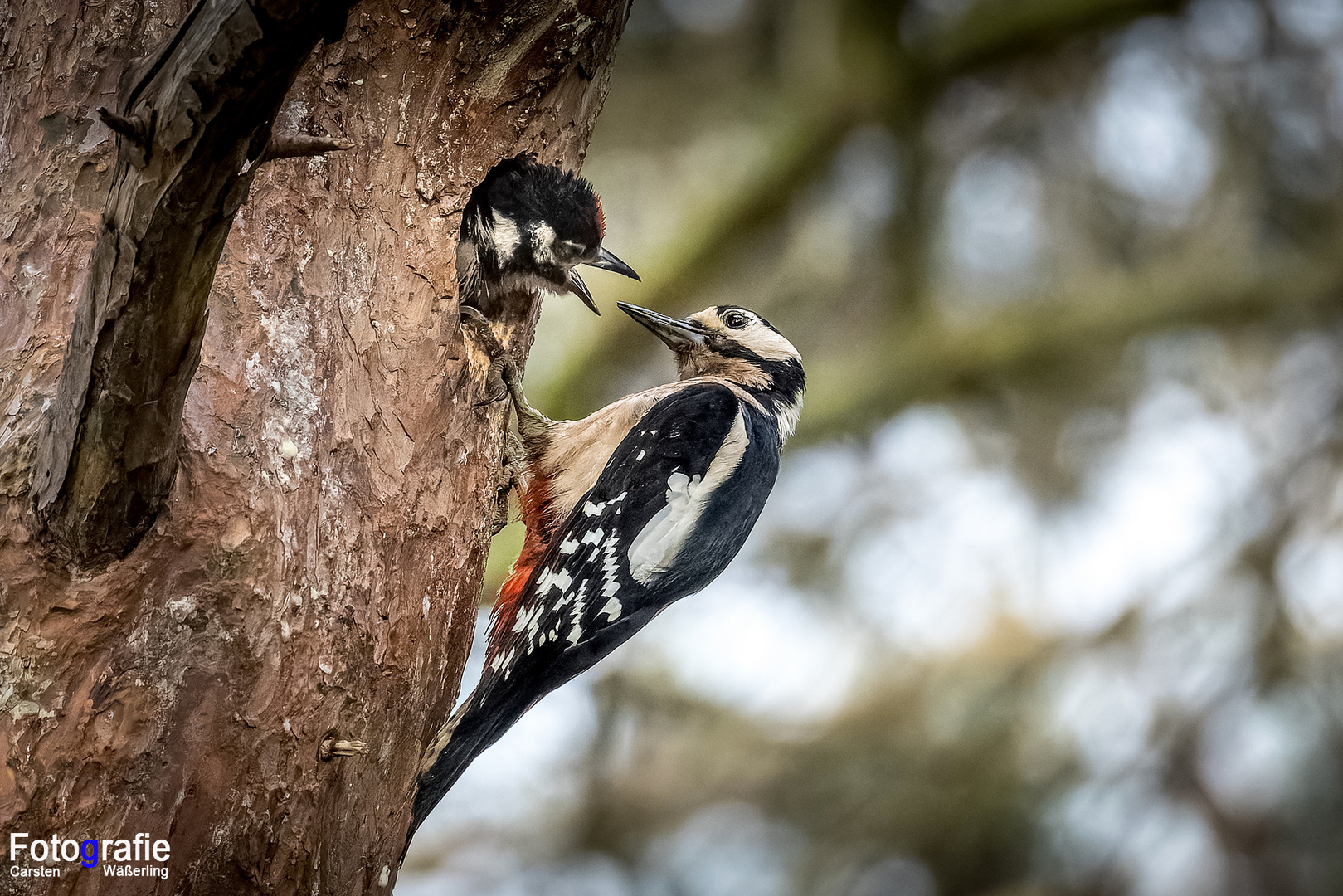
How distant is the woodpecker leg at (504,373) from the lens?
229 cm

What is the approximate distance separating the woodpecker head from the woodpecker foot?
79cm

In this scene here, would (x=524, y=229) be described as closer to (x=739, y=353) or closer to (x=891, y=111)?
(x=739, y=353)

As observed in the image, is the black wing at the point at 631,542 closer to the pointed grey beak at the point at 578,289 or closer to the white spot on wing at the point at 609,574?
the white spot on wing at the point at 609,574

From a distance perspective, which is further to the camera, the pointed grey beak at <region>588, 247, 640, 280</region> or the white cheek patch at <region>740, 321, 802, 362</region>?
the white cheek patch at <region>740, 321, 802, 362</region>

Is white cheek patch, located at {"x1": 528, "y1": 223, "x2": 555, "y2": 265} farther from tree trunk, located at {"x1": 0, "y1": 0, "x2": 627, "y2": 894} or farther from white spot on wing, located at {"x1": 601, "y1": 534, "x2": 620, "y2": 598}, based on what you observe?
white spot on wing, located at {"x1": 601, "y1": 534, "x2": 620, "y2": 598}

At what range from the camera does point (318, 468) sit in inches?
70.9

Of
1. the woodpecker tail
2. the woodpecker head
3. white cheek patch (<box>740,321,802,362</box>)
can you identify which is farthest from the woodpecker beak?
the woodpecker tail

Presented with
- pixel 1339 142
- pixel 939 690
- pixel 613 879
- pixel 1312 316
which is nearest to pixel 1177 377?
pixel 1312 316

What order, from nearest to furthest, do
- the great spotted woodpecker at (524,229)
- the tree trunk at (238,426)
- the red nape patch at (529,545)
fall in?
the tree trunk at (238,426) < the great spotted woodpecker at (524,229) < the red nape patch at (529,545)

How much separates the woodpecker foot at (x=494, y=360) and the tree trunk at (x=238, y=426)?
0.06m

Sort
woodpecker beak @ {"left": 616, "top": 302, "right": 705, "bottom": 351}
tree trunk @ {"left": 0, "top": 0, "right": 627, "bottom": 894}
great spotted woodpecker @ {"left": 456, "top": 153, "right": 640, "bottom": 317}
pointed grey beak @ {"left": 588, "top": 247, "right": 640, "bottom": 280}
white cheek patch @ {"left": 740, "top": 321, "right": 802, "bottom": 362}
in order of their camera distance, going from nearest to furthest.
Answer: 1. tree trunk @ {"left": 0, "top": 0, "right": 627, "bottom": 894}
2. great spotted woodpecker @ {"left": 456, "top": 153, "right": 640, "bottom": 317}
3. pointed grey beak @ {"left": 588, "top": 247, "right": 640, "bottom": 280}
4. woodpecker beak @ {"left": 616, "top": 302, "right": 705, "bottom": 351}
5. white cheek patch @ {"left": 740, "top": 321, "right": 802, "bottom": 362}

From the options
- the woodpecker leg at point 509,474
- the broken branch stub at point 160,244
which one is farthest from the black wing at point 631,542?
the broken branch stub at point 160,244

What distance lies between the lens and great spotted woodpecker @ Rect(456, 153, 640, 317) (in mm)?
2410

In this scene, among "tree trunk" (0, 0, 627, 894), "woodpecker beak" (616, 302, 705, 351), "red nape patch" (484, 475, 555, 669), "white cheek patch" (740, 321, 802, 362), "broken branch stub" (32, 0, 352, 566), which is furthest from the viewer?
"white cheek patch" (740, 321, 802, 362)
